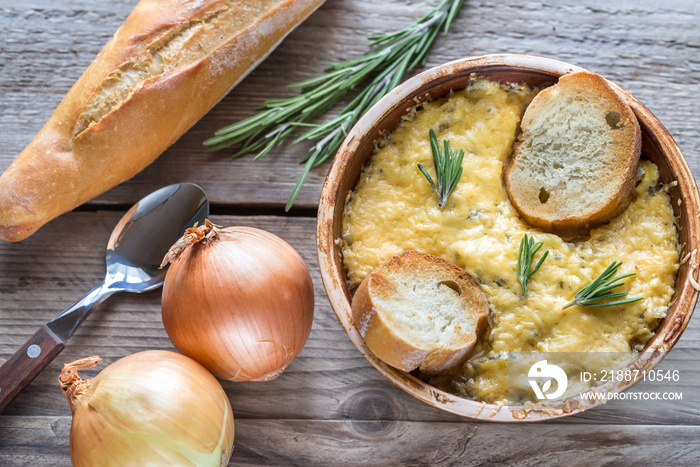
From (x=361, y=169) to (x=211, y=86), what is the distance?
452 mm

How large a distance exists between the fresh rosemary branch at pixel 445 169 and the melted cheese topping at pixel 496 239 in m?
0.02

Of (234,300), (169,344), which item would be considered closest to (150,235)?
(169,344)

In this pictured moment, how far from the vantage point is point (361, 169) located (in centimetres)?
133

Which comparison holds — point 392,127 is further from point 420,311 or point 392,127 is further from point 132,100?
point 132,100

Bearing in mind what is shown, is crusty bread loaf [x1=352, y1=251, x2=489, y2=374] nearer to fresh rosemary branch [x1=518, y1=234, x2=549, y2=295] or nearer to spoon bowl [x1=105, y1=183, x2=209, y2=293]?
fresh rosemary branch [x1=518, y1=234, x2=549, y2=295]

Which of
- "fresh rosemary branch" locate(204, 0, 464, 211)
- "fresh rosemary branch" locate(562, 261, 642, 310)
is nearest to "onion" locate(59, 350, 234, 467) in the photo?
"fresh rosemary branch" locate(204, 0, 464, 211)

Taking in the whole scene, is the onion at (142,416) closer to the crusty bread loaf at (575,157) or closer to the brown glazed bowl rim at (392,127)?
the brown glazed bowl rim at (392,127)

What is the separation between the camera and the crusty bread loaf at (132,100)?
4.44 feet

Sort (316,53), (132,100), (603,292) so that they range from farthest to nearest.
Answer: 1. (316,53)
2. (132,100)
3. (603,292)

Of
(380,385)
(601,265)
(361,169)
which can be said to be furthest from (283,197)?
(601,265)

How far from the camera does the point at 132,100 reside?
1354mm

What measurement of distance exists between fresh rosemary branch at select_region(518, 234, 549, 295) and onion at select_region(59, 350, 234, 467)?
72 centimetres

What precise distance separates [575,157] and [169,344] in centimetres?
109

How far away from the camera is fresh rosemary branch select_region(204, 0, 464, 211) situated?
4.89 ft
